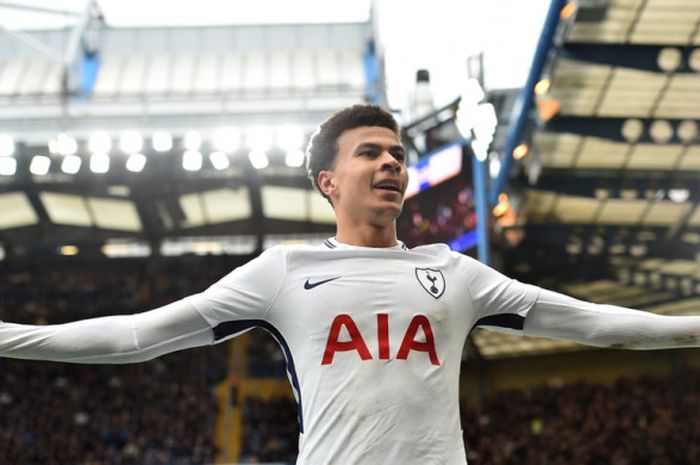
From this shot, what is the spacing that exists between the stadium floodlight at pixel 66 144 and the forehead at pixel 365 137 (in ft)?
71.0

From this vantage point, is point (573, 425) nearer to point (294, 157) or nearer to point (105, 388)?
point (294, 157)

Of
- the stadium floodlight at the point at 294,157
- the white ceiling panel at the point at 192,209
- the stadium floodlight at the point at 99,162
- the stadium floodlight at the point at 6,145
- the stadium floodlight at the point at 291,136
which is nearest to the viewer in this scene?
the stadium floodlight at the point at 294,157

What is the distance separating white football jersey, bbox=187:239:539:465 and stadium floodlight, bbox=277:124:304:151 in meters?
20.4

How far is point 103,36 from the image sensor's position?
2864 centimetres

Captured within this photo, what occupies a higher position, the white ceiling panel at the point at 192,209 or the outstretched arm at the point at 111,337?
the white ceiling panel at the point at 192,209

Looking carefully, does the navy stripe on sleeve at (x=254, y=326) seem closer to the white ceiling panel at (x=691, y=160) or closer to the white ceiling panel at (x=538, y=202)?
the white ceiling panel at (x=691, y=160)

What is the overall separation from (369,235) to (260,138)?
2082 cm

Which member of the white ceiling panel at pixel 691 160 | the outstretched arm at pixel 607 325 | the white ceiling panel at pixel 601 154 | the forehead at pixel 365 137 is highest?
the white ceiling panel at pixel 601 154

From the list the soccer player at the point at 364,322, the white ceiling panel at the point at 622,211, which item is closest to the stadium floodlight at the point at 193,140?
the white ceiling panel at the point at 622,211

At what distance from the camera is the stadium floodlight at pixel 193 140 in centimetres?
2356

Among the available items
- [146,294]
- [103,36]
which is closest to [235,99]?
[103,36]

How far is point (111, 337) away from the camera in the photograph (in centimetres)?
273

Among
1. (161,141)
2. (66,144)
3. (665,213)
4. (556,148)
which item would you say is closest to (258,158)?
(161,141)

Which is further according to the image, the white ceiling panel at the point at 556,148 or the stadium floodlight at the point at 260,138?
the stadium floodlight at the point at 260,138
